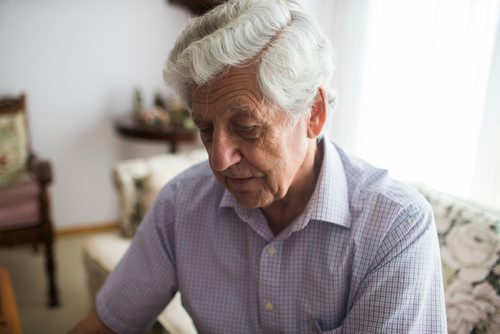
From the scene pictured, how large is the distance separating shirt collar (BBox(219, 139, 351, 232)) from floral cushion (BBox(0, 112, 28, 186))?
7.34ft

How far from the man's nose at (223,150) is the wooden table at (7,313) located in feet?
3.10

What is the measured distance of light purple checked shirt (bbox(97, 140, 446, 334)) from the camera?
84 centimetres

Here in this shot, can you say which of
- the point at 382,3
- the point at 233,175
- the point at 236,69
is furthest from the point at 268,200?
the point at 382,3

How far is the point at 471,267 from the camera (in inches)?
39.8

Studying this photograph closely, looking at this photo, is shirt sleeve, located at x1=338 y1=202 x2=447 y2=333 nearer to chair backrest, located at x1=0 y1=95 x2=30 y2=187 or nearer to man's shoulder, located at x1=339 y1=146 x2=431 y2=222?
man's shoulder, located at x1=339 y1=146 x2=431 y2=222

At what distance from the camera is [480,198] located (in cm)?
134

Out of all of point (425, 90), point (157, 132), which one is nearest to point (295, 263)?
point (425, 90)

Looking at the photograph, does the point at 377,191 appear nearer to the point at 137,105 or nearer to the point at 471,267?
the point at 471,267

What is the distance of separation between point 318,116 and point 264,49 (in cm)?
20

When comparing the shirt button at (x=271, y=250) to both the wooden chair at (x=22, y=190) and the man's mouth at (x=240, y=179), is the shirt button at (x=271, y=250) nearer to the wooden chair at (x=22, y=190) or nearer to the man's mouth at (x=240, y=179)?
the man's mouth at (x=240, y=179)

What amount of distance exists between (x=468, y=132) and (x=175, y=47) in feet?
3.11

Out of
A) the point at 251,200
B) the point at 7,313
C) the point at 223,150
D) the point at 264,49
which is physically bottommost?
the point at 7,313

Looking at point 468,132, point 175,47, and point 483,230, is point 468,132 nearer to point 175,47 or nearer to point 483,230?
point 483,230

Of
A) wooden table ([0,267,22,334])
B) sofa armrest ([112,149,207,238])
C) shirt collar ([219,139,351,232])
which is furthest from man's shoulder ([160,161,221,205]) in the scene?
wooden table ([0,267,22,334])
